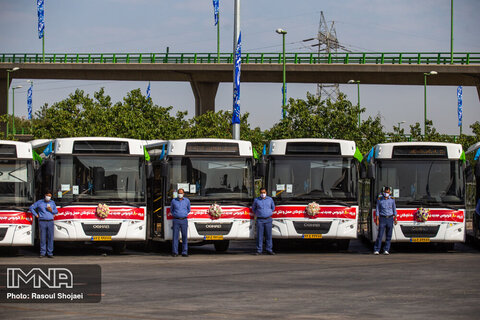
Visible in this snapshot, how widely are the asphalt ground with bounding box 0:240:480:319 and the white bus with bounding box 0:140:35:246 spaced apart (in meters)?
0.58

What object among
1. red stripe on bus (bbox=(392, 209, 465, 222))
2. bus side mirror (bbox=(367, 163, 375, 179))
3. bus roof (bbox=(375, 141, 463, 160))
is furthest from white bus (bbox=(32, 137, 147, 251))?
red stripe on bus (bbox=(392, 209, 465, 222))

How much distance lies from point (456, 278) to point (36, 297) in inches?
283

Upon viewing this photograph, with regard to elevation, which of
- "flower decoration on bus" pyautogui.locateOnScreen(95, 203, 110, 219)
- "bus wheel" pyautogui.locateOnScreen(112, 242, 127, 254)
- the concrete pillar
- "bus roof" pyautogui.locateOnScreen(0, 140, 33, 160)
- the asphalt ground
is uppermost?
the concrete pillar

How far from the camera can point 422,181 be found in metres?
23.0

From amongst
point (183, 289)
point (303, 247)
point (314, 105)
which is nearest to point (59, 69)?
point (314, 105)

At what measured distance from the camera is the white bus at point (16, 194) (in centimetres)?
2156

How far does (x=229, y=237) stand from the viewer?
22516mm

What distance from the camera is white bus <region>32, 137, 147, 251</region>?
2203 cm

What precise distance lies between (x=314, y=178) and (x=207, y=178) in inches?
103

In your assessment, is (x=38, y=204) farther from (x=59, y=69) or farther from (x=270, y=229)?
(x=59, y=69)

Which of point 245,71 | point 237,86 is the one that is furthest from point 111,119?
point 237,86

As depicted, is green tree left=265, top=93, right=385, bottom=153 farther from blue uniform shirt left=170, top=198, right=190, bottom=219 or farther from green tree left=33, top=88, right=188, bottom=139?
blue uniform shirt left=170, top=198, right=190, bottom=219

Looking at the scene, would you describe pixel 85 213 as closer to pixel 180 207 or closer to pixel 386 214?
pixel 180 207

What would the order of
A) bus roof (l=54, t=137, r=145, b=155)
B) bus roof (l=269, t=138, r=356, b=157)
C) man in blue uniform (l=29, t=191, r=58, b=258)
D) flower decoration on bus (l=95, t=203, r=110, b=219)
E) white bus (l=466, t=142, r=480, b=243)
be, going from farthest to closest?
white bus (l=466, t=142, r=480, b=243) < bus roof (l=269, t=138, r=356, b=157) < bus roof (l=54, t=137, r=145, b=155) < flower decoration on bus (l=95, t=203, r=110, b=219) < man in blue uniform (l=29, t=191, r=58, b=258)
